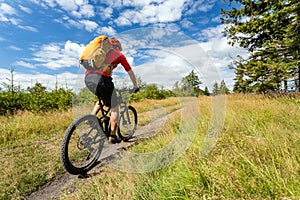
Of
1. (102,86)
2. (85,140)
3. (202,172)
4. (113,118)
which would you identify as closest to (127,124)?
(113,118)

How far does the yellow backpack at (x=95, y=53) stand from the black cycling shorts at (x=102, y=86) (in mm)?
183

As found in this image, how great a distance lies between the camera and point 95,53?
2854mm

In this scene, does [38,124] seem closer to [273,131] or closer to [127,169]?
[127,169]

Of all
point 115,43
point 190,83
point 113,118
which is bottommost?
point 113,118

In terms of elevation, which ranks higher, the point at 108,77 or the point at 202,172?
the point at 108,77

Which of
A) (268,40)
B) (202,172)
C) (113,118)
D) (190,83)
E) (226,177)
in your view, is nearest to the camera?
(226,177)

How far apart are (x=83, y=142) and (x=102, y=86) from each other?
1132mm

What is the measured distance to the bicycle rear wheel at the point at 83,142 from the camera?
2703mm

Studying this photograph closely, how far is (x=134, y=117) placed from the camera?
16.6 feet

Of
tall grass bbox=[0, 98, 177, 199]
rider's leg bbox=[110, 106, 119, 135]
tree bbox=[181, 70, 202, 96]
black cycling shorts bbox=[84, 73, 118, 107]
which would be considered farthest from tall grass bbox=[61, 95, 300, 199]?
tree bbox=[181, 70, 202, 96]

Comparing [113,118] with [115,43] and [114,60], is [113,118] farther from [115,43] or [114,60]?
[115,43]

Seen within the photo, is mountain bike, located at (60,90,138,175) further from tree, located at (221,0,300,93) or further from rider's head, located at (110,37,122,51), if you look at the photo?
tree, located at (221,0,300,93)

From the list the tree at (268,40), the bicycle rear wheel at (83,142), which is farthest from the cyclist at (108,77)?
the tree at (268,40)

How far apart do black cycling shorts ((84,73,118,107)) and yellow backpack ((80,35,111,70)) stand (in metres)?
0.18
